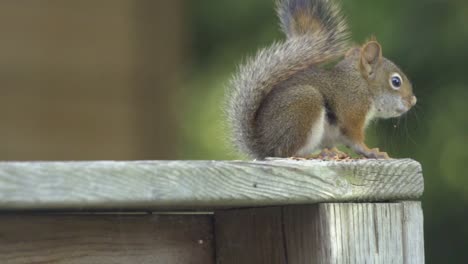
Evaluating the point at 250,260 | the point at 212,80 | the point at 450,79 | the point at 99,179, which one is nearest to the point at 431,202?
the point at 450,79

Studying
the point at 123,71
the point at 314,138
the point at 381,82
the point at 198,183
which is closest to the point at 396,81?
the point at 381,82

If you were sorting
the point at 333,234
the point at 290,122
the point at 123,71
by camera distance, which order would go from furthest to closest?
the point at 123,71, the point at 290,122, the point at 333,234

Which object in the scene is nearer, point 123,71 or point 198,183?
point 198,183

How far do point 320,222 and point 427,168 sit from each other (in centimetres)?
294

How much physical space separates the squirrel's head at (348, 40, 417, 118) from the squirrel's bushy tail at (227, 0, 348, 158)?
321 millimetres

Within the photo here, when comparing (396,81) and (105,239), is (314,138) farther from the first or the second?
(105,239)

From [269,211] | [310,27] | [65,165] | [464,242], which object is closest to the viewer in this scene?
[65,165]

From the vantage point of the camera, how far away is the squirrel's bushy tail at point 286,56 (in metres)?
2.44

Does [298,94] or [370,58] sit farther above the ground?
[370,58]

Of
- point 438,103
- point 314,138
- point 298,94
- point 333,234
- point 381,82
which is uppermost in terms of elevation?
point 438,103

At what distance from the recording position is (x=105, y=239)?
1.78 m

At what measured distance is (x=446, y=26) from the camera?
4547mm

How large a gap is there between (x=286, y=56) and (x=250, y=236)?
0.69 m

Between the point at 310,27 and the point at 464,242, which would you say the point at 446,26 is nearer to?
the point at 464,242
